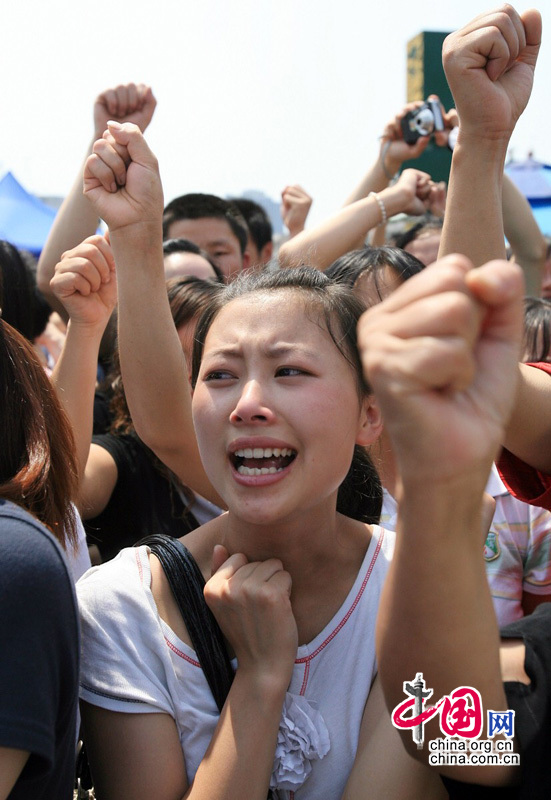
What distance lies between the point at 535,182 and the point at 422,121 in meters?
2.61

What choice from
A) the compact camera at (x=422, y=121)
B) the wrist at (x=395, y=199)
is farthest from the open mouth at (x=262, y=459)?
the compact camera at (x=422, y=121)

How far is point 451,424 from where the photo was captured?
2.73ft

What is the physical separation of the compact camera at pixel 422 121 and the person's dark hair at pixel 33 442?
8.11 ft

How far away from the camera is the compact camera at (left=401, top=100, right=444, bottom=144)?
11.3 feet

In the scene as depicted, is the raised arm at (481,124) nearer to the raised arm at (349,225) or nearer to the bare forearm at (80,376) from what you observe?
the bare forearm at (80,376)

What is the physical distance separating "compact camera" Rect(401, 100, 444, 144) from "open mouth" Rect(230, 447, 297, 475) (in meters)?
2.44

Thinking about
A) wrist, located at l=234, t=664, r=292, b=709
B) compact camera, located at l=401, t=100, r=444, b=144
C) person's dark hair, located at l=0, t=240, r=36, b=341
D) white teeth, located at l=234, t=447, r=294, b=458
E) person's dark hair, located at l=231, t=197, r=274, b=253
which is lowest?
person's dark hair, located at l=231, t=197, r=274, b=253

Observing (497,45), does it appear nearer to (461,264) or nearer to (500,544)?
(461,264)

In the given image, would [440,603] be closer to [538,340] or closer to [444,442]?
[444,442]

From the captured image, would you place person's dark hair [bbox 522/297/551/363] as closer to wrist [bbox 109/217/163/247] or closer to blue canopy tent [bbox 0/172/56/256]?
wrist [bbox 109/217/163/247]

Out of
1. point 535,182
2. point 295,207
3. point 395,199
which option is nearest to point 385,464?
point 395,199

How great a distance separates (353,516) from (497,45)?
3.44ft

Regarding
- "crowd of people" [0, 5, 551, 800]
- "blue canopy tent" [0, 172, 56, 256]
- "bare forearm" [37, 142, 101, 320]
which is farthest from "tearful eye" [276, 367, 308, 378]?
"blue canopy tent" [0, 172, 56, 256]

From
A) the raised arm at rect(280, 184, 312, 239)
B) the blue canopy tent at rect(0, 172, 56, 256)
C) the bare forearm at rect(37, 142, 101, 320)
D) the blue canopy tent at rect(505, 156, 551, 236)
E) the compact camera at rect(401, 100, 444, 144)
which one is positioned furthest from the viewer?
the blue canopy tent at rect(505, 156, 551, 236)
